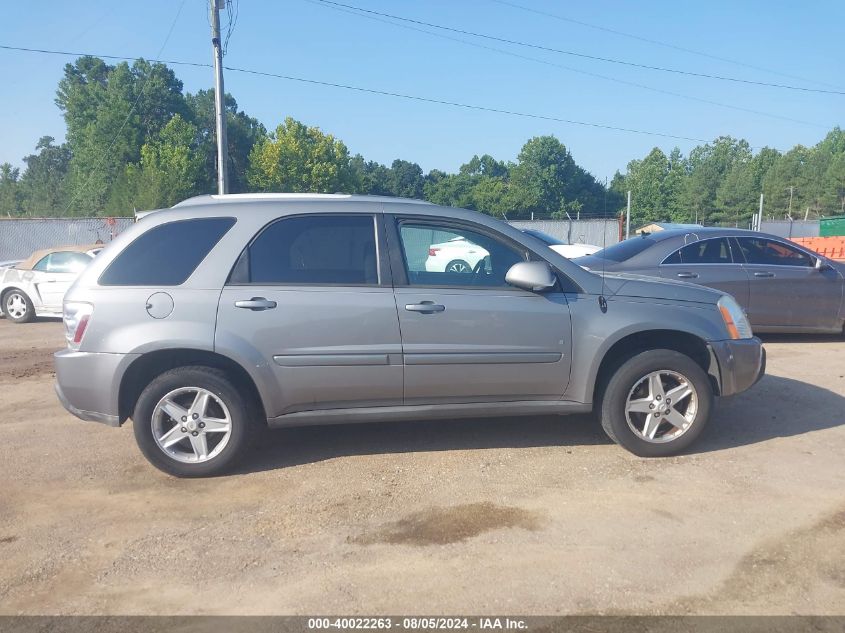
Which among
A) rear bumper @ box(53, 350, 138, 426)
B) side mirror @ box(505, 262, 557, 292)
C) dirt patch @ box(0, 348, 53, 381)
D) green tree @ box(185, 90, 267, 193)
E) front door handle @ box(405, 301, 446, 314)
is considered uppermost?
green tree @ box(185, 90, 267, 193)

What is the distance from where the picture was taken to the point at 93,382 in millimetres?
4320

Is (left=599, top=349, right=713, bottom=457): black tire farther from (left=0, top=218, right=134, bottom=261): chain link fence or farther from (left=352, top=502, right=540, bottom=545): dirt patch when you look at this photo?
(left=0, top=218, right=134, bottom=261): chain link fence

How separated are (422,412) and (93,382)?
6.97 ft

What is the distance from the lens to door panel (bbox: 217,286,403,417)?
434 cm

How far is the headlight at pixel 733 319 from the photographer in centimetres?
484

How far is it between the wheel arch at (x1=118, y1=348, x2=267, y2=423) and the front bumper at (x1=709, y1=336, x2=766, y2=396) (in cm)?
316

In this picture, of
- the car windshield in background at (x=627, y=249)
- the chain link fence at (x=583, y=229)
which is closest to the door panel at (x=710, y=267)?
the car windshield in background at (x=627, y=249)

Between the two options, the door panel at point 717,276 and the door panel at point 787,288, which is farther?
the door panel at point 787,288

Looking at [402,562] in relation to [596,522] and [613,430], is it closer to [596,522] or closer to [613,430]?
[596,522]

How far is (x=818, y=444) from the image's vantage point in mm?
5016

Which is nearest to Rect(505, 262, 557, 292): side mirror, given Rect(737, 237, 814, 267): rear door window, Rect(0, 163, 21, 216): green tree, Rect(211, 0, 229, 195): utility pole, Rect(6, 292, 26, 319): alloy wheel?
Rect(737, 237, 814, 267): rear door window

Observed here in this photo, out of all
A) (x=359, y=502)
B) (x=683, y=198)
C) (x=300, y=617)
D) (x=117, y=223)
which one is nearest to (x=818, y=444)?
(x=359, y=502)

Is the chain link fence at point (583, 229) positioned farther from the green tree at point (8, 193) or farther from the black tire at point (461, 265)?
the green tree at point (8, 193)

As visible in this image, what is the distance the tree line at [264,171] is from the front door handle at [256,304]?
3953 cm
